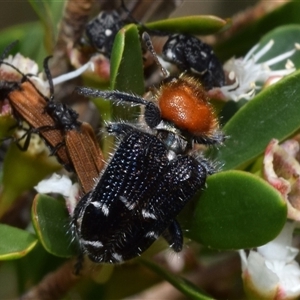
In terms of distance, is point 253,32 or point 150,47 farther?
point 253,32

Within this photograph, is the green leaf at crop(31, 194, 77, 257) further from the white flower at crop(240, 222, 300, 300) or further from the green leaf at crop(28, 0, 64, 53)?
the green leaf at crop(28, 0, 64, 53)

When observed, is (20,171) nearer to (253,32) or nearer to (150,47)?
(150,47)

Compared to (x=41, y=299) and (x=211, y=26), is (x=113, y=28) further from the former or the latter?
(x=41, y=299)

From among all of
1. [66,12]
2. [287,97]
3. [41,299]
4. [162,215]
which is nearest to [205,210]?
[162,215]

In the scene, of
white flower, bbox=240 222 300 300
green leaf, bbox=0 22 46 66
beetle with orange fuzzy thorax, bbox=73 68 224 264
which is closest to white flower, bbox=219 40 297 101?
beetle with orange fuzzy thorax, bbox=73 68 224 264

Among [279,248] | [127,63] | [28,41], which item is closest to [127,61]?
[127,63]

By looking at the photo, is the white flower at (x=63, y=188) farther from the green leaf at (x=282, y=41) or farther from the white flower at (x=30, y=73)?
the green leaf at (x=282, y=41)

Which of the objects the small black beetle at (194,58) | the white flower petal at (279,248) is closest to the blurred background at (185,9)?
the small black beetle at (194,58)
